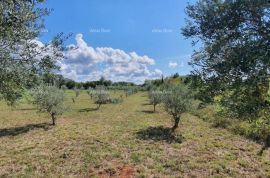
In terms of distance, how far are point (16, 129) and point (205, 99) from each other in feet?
73.2

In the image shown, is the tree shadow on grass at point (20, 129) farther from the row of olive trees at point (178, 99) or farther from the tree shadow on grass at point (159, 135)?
the row of olive trees at point (178, 99)

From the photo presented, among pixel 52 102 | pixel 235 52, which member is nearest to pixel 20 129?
pixel 52 102

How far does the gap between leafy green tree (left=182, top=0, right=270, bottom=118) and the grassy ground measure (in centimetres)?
677

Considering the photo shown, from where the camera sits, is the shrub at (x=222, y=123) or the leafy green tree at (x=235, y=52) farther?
the shrub at (x=222, y=123)

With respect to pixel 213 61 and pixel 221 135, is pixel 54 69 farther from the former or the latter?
pixel 221 135

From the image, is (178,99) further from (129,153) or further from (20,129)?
(20,129)

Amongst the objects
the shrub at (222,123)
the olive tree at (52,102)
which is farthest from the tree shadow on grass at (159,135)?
the olive tree at (52,102)

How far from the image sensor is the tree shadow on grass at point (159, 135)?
21.2 meters

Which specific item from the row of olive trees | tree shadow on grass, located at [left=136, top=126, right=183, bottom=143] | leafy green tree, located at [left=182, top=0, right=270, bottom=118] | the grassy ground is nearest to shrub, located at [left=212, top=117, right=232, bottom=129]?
the grassy ground

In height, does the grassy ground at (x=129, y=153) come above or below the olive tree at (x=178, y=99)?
below

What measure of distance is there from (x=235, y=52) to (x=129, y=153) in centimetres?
1156

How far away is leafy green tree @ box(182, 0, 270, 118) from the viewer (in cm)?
725

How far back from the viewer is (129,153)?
1756cm

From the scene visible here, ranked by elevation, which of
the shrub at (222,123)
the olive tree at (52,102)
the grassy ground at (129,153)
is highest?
the olive tree at (52,102)
